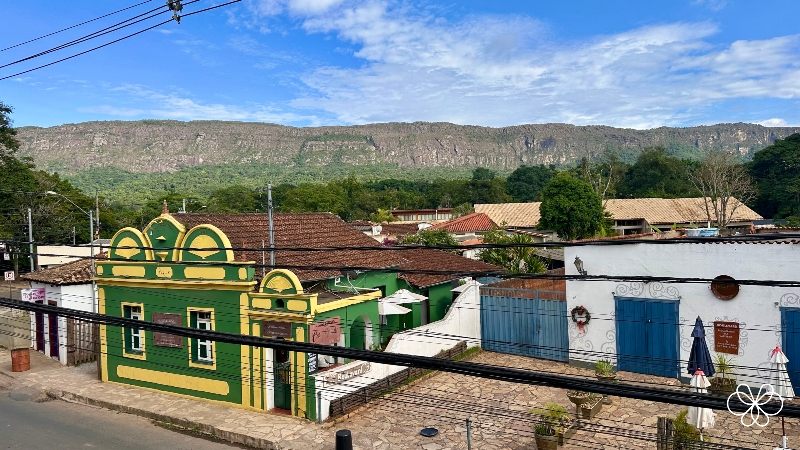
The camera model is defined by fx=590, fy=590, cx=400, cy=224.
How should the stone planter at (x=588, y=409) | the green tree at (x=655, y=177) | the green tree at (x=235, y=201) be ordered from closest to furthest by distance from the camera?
the stone planter at (x=588, y=409) → the green tree at (x=235, y=201) → the green tree at (x=655, y=177)

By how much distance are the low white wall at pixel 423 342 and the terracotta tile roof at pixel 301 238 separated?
2181mm

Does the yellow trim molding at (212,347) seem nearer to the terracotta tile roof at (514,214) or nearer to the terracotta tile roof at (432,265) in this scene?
the terracotta tile roof at (432,265)

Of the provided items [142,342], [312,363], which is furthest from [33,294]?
[312,363]

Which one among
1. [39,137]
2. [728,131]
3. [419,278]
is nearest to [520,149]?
[728,131]

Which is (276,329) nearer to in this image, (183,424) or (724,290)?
(183,424)

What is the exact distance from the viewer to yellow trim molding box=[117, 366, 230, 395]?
13.8 metres

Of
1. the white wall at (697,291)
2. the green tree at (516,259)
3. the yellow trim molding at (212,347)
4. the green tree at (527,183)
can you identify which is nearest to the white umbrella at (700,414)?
the white wall at (697,291)

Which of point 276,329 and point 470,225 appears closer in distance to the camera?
point 276,329

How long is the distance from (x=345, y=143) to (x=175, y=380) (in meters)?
173

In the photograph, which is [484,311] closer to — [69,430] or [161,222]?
[161,222]

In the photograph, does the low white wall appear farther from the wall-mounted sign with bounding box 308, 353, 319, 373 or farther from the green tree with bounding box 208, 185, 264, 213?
the green tree with bounding box 208, 185, 264, 213

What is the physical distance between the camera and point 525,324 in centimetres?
1720

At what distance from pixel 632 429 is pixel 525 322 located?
5777 mm

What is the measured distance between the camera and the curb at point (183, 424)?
1159cm
